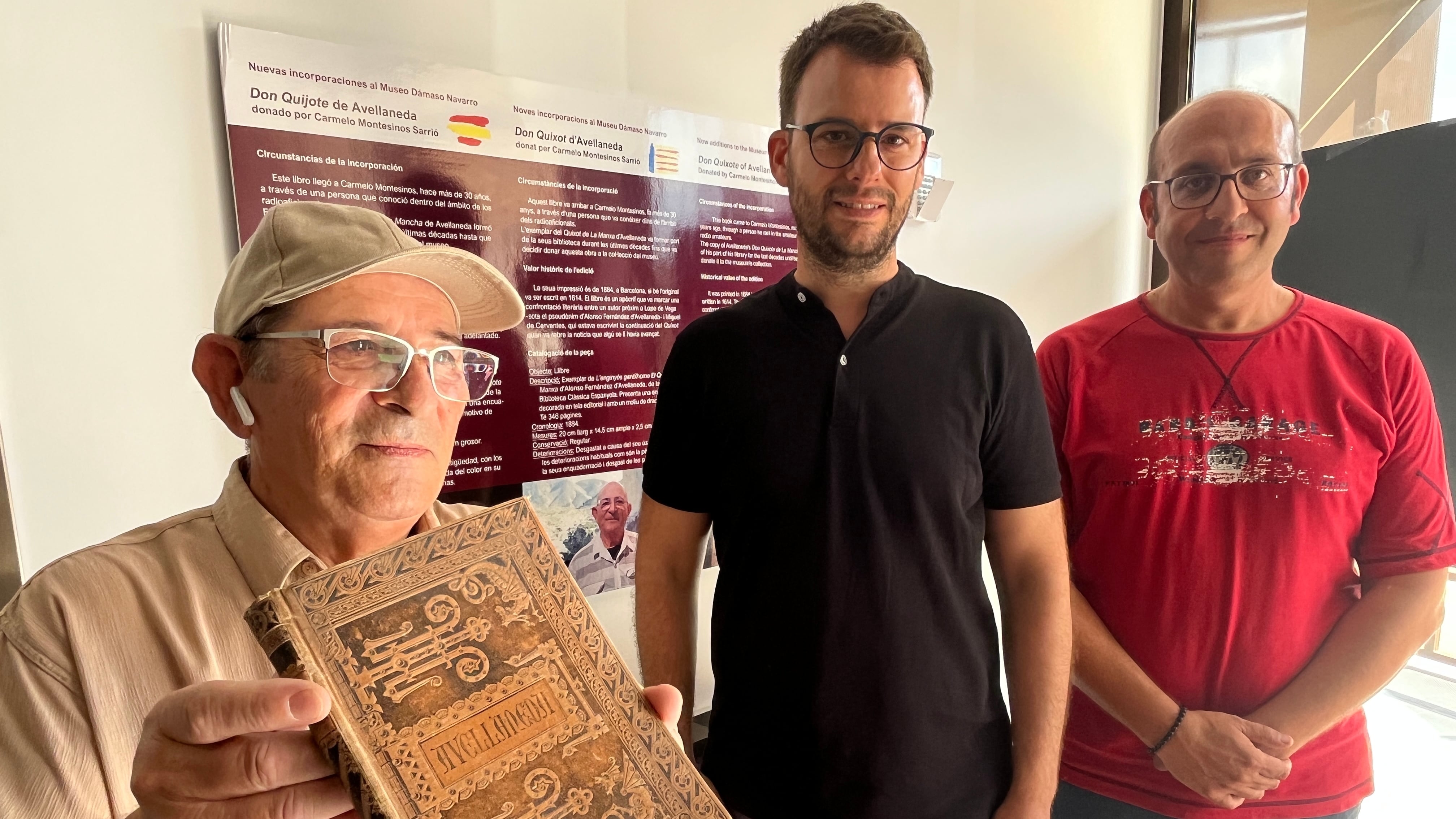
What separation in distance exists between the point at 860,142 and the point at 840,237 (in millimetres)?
149

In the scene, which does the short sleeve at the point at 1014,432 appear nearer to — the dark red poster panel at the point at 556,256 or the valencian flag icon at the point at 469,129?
the dark red poster panel at the point at 556,256

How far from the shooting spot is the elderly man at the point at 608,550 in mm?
1449

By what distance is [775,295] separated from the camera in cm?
116

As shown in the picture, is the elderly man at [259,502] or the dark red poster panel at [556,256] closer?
the elderly man at [259,502]

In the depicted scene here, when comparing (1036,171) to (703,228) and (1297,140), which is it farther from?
(703,228)

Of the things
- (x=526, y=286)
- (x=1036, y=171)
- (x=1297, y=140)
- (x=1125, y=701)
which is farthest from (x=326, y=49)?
(x=1036, y=171)

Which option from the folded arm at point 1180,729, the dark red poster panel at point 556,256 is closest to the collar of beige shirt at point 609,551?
the dark red poster panel at point 556,256

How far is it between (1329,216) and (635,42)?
4.78 ft

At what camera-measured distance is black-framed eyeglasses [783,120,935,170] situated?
1058 millimetres

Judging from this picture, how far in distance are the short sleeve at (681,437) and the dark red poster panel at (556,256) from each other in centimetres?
31

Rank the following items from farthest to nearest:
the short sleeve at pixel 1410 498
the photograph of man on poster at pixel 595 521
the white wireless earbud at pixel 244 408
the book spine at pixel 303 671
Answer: the photograph of man on poster at pixel 595 521 → the short sleeve at pixel 1410 498 → the white wireless earbud at pixel 244 408 → the book spine at pixel 303 671

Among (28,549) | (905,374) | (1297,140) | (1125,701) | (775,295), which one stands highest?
(1297,140)

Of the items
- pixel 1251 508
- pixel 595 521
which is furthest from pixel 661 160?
pixel 1251 508

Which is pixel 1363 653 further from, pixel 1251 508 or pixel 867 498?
pixel 867 498
